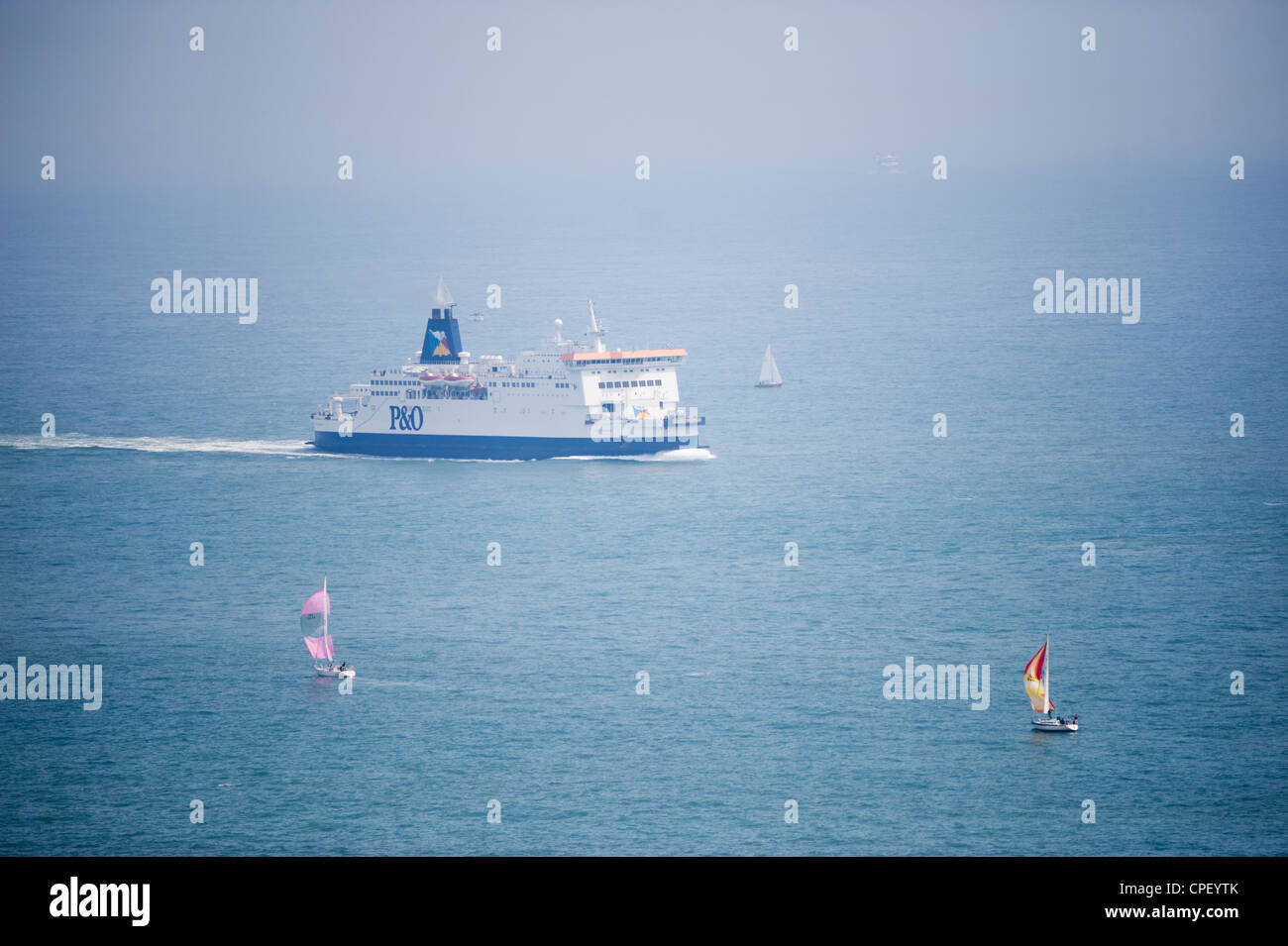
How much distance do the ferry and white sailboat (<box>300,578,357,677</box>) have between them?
3532 centimetres

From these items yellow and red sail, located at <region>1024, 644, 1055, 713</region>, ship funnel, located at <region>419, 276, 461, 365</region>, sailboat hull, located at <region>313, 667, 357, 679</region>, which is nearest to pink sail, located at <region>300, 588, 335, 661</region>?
sailboat hull, located at <region>313, 667, 357, 679</region>

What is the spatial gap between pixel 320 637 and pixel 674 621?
1368cm

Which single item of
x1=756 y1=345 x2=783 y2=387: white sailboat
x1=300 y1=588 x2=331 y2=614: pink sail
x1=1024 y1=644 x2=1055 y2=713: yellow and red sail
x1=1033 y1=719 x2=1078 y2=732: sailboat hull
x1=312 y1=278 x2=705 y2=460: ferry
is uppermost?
x1=756 y1=345 x2=783 y2=387: white sailboat

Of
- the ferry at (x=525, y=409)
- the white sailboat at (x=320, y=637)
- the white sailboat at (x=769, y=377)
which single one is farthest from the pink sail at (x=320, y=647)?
the white sailboat at (x=769, y=377)

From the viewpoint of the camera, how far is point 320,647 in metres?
57.5

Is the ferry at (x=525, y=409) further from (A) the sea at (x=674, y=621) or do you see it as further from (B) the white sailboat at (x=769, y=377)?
(B) the white sailboat at (x=769, y=377)

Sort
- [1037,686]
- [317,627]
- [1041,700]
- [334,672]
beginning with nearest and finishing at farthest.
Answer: [1037,686], [1041,700], [317,627], [334,672]

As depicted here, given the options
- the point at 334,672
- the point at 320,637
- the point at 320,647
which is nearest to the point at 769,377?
the point at 320,637

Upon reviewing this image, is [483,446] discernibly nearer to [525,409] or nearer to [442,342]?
[525,409]

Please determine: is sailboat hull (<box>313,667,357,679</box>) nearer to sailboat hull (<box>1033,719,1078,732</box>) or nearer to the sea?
the sea

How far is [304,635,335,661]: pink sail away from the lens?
57281 millimetres

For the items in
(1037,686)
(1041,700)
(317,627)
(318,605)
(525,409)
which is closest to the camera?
(1037,686)
